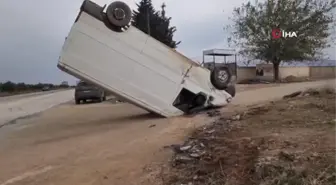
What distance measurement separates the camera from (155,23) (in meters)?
43.6

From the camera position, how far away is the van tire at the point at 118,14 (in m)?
13.8

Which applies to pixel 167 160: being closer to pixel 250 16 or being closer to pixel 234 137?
pixel 234 137

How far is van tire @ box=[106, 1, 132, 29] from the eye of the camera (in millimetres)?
13789

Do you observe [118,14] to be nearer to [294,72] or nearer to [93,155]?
[93,155]

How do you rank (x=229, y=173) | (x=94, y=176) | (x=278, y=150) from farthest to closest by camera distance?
(x=94, y=176) → (x=278, y=150) → (x=229, y=173)

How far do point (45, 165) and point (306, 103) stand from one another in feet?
20.8

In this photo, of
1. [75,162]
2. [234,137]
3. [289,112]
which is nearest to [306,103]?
[289,112]

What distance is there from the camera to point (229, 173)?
227 inches

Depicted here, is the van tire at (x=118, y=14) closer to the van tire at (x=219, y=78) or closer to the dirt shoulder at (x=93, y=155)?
the dirt shoulder at (x=93, y=155)

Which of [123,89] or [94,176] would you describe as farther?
[123,89]

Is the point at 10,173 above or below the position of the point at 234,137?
below

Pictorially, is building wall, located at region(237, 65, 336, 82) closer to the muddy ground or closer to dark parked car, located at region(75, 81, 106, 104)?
dark parked car, located at region(75, 81, 106, 104)

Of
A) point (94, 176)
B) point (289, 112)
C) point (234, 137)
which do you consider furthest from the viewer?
point (289, 112)

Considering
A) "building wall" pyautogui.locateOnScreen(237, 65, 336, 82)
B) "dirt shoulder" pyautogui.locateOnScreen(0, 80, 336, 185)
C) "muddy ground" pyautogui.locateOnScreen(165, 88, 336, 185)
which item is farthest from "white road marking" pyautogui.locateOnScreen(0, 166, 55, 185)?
"building wall" pyautogui.locateOnScreen(237, 65, 336, 82)
